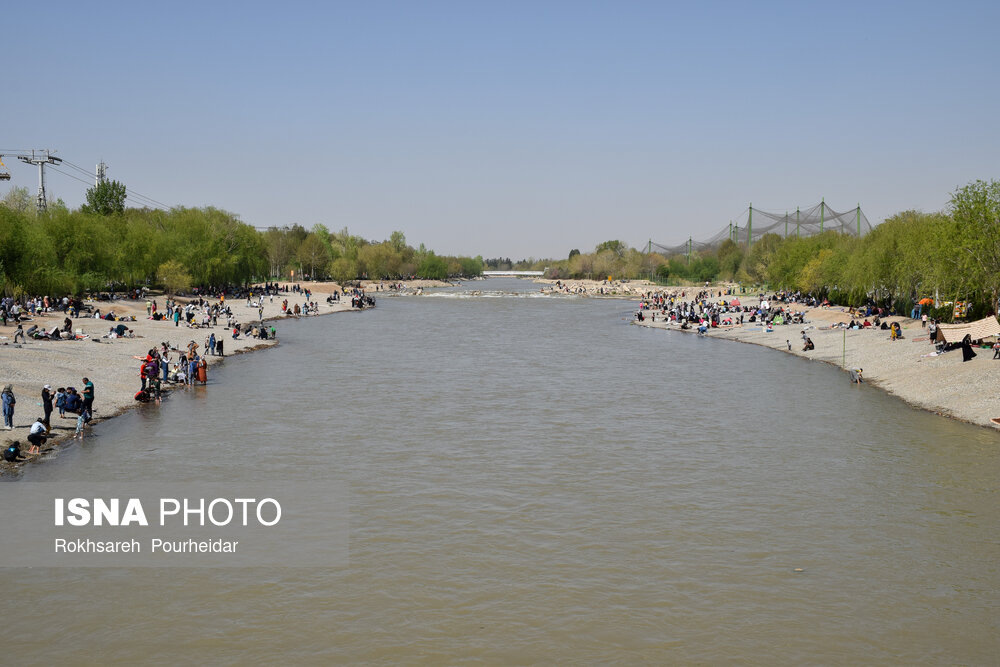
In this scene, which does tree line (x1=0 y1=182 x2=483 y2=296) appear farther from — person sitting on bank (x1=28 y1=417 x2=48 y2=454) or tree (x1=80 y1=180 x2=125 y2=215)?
person sitting on bank (x1=28 y1=417 x2=48 y2=454)

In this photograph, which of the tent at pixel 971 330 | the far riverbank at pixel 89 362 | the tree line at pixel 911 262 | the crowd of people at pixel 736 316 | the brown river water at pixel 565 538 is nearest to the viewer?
the brown river water at pixel 565 538

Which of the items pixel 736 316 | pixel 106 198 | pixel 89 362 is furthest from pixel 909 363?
pixel 106 198

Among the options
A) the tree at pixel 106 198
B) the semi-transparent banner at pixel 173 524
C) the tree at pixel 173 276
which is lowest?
the semi-transparent banner at pixel 173 524

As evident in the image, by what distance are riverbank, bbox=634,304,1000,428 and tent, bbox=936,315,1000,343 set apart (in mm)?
1451

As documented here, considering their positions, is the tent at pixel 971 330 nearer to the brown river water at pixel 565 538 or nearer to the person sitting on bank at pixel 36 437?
the brown river water at pixel 565 538

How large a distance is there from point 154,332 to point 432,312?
230 ft

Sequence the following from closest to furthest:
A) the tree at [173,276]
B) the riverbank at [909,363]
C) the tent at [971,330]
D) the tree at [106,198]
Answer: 1. the riverbank at [909,363]
2. the tent at [971,330]
3. the tree at [173,276]
4. the tree at [106,198]

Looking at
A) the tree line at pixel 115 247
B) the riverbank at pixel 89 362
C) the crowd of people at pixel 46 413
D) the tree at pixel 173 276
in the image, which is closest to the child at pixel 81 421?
the crowd of people at pixel 46 413

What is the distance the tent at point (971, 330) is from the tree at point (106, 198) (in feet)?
388

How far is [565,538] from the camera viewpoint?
21359 millimetres

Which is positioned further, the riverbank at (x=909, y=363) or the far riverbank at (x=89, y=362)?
the riverbank at (x=909, y=363)

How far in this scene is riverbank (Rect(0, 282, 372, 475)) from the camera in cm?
3238

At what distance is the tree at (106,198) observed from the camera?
12738 centimetres

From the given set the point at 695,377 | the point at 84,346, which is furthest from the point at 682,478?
the point at 84,346
